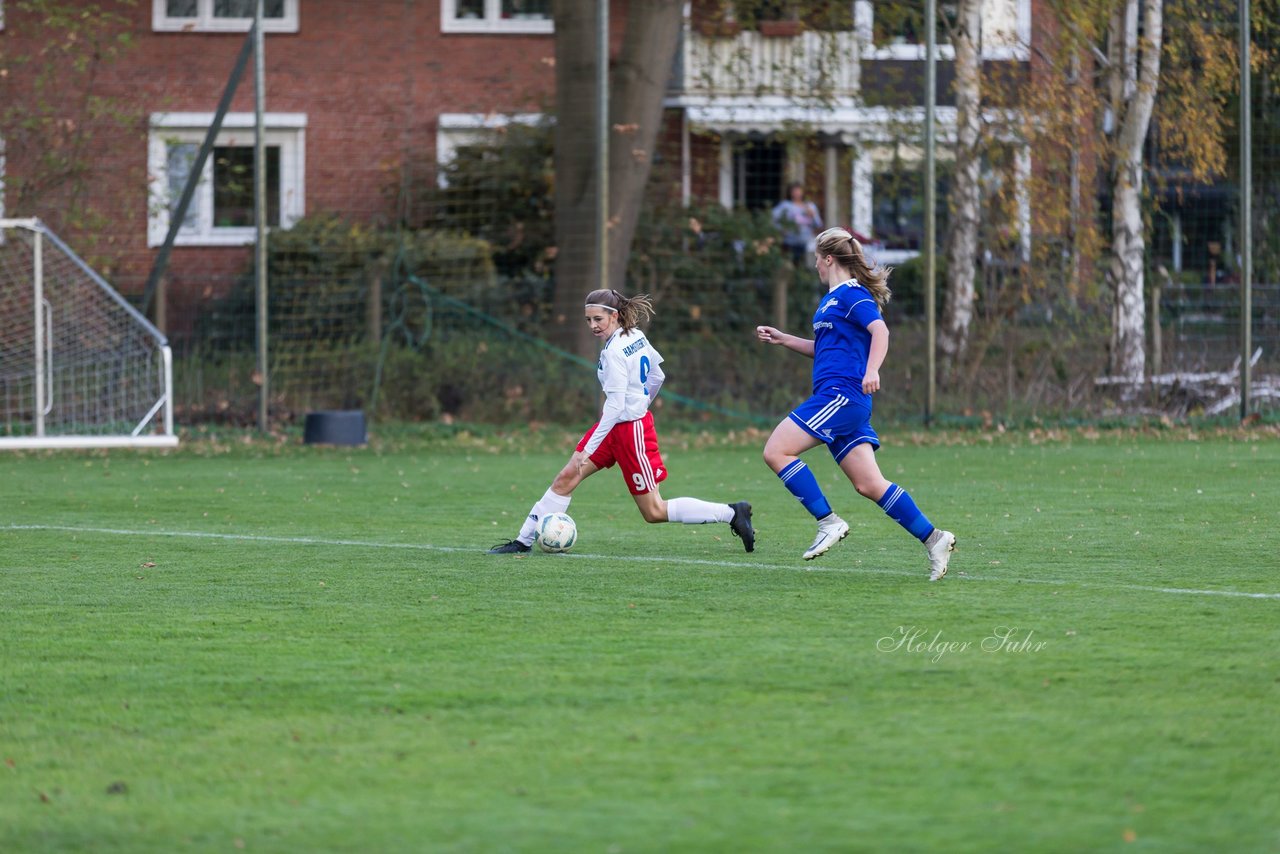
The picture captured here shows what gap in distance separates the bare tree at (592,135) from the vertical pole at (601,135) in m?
0.81

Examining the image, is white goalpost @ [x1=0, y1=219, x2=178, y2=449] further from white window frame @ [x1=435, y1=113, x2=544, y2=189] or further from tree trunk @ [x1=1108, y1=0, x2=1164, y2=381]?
tree trunk @ [x1=1108, y1=0, x2=1164, y2=381]

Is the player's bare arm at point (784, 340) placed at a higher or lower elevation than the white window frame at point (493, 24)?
lower

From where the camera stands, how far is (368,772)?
15.5 ft

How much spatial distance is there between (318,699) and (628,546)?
13.8ft

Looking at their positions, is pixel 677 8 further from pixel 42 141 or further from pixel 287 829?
pixel 287 829

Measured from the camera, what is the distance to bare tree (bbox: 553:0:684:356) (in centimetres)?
1952

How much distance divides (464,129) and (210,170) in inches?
183

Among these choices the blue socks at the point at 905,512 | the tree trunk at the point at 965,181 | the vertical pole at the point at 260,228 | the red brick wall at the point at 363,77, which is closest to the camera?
the blue socks at the point at 905,512

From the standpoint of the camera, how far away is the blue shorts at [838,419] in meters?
8.38

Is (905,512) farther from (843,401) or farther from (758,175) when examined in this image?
(758,175)

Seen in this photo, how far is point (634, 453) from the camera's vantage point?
9281 mm

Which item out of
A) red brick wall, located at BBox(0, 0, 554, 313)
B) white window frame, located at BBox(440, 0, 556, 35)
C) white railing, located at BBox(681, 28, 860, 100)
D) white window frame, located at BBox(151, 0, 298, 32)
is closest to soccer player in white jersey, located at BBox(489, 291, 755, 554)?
white railing, located at BBox(681, 28, 860, 100)

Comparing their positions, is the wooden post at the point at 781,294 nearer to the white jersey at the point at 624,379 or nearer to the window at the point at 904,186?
the window at the point at 904,186

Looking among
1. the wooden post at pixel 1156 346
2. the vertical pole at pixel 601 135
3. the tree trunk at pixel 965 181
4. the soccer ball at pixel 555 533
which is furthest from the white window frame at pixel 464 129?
the soccer ball at pixel 555 533
